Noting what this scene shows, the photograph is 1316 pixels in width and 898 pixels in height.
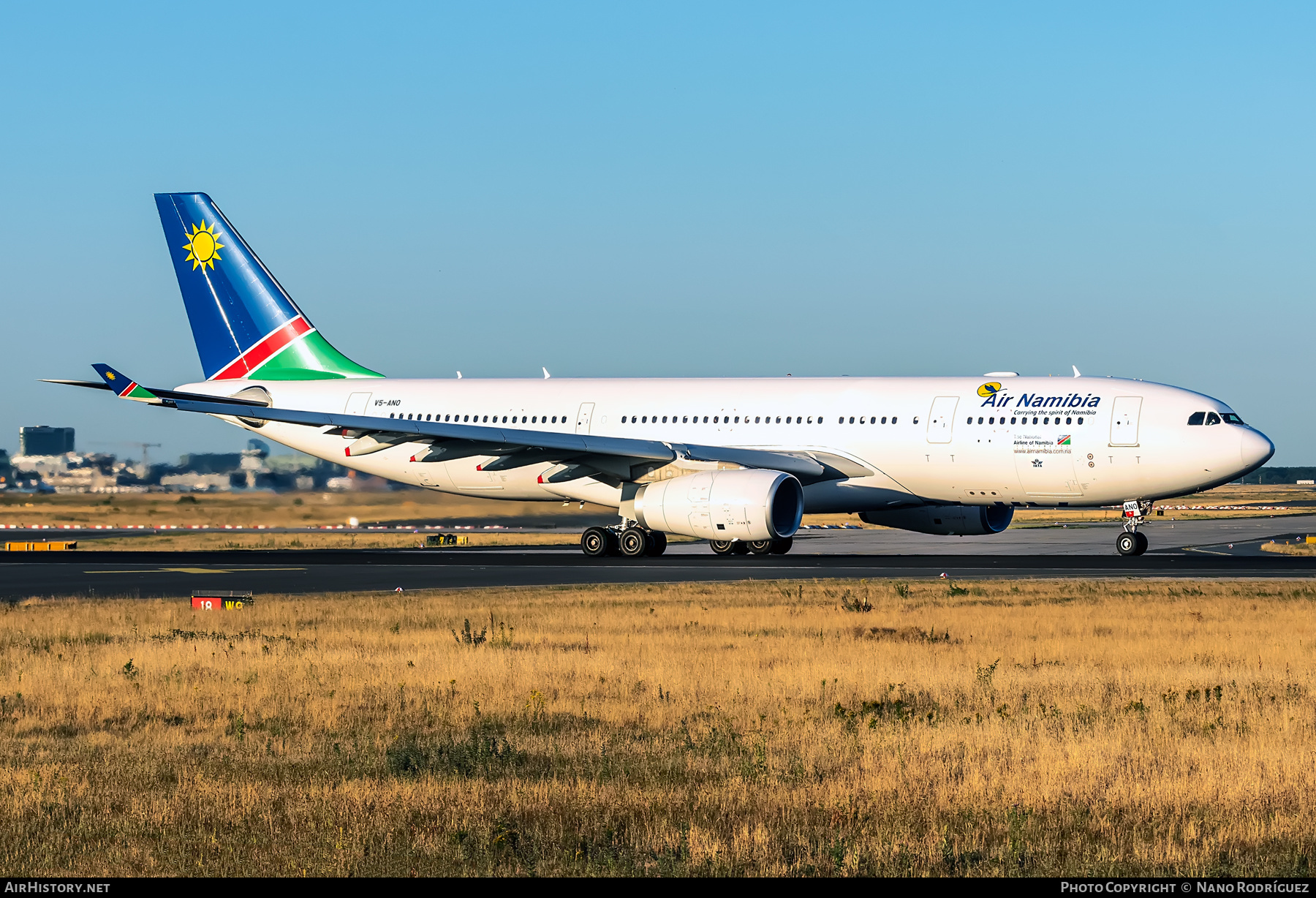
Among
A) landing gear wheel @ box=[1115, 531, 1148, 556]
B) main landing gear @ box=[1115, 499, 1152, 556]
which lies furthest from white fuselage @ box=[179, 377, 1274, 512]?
landing gear wheel @ box=[1115, 531, 1148, 556]

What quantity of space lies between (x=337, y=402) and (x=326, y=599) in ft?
57.2

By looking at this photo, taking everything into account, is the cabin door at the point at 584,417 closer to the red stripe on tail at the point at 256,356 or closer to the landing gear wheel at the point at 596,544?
the landing gear wheel at the point at 596,544

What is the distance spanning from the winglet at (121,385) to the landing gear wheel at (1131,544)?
72.6ft

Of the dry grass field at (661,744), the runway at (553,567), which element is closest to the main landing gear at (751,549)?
the runway at (553,567)

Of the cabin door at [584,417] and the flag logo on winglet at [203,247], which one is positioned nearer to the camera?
the cabin door at [584,417]

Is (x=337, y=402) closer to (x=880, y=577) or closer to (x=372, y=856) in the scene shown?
(x=880, y=577)

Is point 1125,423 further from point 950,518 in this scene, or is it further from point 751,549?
point 751,549

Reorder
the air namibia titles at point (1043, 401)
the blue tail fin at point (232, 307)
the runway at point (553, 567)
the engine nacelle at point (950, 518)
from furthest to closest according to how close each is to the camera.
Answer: the blue tail fin at point (232, 307)
the engine nacelle at point (950, 518)
the air namibia titles at point (1043, 401)
the runway at point (553, 567)

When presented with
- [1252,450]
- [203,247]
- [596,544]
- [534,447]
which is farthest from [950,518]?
[203,247]

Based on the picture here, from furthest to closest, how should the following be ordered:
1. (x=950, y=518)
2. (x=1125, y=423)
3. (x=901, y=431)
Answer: (x=950, y=518)
(x=901, y=431)
(x=1125, y=423)

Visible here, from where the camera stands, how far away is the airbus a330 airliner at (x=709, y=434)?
3106 centimetres

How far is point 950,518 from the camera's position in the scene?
1387 inches

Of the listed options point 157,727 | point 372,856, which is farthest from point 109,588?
point 372,856

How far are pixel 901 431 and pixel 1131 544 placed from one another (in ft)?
20.3
